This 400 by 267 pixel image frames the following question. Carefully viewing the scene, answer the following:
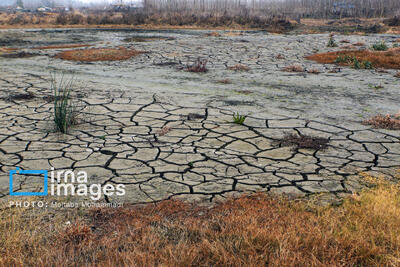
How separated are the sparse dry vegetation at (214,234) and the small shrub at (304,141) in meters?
1.47

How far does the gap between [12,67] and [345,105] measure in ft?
29.0

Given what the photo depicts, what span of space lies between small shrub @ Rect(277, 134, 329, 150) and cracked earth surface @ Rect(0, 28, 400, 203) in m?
0.11

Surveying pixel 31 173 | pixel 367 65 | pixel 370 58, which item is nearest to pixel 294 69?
pixel 367 65

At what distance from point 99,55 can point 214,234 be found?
11.5m

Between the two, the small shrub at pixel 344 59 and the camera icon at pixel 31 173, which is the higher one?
the small shrub at pixel 344 59

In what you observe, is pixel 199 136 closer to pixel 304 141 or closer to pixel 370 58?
pixel 304 141

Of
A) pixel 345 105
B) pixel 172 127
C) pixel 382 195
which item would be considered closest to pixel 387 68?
pixel 345 105

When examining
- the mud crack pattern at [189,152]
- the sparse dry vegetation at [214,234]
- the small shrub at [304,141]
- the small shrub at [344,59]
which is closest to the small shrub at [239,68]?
the small shrub at [344,59]

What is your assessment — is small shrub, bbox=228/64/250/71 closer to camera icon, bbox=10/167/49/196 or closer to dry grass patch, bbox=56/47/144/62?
dry grass patch, bbox=56/47/144/62

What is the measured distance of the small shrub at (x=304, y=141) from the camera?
478cm

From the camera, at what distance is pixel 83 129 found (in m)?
5.36

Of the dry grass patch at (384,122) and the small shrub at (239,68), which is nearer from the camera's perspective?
the dry grass patch at (384,122)

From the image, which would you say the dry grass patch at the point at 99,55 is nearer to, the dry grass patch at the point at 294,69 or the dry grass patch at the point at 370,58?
the dry grass patch at the point at 294,69

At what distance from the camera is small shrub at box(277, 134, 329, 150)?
4.78 metres
